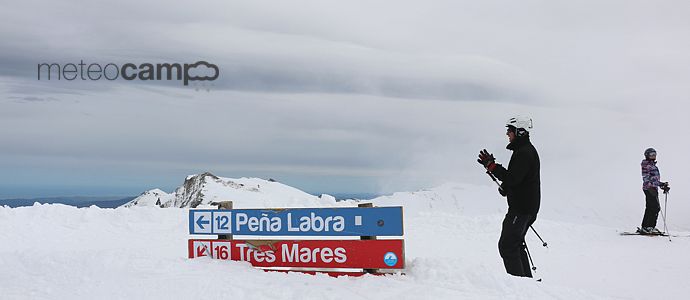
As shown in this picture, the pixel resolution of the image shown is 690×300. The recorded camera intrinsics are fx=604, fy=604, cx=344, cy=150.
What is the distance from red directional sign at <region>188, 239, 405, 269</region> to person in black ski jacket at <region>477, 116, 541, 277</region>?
151cm

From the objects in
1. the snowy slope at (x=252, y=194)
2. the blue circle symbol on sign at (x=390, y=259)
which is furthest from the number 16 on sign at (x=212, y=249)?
the snowy slope at (x=252, y=194)

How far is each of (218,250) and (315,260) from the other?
1.77 meters

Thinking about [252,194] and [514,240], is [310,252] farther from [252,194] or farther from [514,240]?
[252,194]

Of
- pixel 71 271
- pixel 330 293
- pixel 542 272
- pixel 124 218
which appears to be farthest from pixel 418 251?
pixel 124 218

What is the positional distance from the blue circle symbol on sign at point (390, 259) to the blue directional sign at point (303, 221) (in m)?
0.30

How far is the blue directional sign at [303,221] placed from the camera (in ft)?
29.1

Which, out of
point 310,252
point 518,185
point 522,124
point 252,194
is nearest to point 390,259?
point 310,252

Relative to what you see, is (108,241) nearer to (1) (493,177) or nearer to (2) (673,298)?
(1) (493,177)

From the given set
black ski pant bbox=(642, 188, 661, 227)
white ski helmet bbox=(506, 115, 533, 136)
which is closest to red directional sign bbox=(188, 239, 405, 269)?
white ski helmet bbox=(506, 115, 533, 136)

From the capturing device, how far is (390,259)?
28.6 ft

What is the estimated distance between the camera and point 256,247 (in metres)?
9.53

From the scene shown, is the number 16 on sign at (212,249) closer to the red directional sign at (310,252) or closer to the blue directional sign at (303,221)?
the red directional sign at (310,252)

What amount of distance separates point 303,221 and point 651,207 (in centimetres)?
1122

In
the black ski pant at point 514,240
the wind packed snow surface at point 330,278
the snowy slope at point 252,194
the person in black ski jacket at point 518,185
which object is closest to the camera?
the wind packed snow surface at point 330,278
